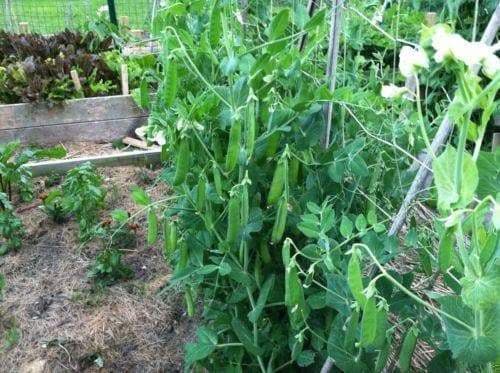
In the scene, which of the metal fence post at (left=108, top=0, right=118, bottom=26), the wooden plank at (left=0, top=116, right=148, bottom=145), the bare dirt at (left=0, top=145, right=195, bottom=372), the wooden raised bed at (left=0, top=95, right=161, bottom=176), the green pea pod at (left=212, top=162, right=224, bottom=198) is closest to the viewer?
the green pea pod at (left=212, top=162, right=224, bottom=198)

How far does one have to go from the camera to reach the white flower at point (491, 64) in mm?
678

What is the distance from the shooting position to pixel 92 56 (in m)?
3.73

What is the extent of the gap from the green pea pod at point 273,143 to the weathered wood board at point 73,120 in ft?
8.08

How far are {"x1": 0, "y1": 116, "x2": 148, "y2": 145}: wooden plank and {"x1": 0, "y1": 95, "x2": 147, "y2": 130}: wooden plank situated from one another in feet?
0.09

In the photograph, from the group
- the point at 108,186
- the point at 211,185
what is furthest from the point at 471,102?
the point at 108,186

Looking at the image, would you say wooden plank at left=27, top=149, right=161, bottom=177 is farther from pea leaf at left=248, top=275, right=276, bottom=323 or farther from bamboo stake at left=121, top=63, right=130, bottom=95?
pea leaf at left=248, top=275, right=276, bottom=323

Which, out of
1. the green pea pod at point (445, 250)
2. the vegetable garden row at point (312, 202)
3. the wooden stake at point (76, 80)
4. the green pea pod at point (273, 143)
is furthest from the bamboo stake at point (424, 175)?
the wooden stake at point (76, 80)

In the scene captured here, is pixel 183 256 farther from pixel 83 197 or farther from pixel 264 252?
pixel 83 197

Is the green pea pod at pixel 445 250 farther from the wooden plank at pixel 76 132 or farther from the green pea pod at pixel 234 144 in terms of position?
the wooden plank at pixel 76 132

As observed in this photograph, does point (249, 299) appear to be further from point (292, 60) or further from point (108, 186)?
point (108, 186)

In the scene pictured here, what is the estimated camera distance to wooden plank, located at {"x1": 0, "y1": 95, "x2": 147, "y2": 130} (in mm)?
3318

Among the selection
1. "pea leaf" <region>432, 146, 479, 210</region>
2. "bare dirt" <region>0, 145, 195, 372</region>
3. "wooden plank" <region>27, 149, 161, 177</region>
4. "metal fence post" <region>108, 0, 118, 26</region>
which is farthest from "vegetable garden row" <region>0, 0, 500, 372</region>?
"metal fence post" <region>108, 0, 118, 26</region>

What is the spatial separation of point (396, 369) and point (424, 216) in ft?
1.39

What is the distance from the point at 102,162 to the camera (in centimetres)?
318
